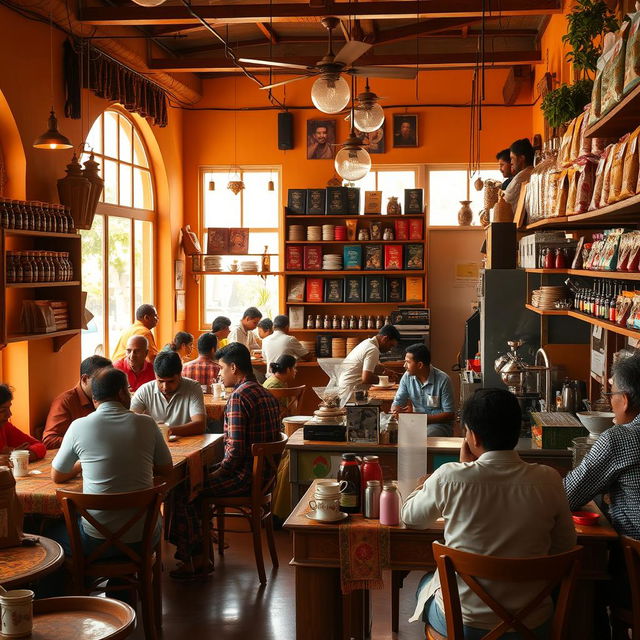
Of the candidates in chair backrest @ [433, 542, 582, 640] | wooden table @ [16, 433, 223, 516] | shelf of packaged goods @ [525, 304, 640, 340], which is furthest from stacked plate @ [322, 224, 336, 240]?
chair backrest @ [433, 542, 582, 640]

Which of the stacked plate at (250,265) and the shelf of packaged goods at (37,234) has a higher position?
the shelf of packaged goods at (37,234)

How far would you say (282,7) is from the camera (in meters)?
8.03

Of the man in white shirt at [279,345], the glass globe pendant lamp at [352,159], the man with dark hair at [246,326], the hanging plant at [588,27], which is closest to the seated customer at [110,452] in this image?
the glass globe pendant lamp at [352,159]

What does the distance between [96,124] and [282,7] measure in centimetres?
236

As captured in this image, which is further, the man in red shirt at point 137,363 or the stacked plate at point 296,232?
the stacked plate at point 296,232

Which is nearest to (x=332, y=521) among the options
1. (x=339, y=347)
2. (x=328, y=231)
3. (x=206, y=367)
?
(x=206, y=367)

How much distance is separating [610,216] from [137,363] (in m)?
4.27

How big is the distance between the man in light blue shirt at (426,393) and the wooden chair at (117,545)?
260 centimetres

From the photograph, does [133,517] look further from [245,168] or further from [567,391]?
[245,168]

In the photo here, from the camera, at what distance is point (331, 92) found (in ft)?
17.6

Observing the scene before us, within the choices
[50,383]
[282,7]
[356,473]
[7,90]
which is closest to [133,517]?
[356,473]

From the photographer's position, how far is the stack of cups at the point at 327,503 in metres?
3.63

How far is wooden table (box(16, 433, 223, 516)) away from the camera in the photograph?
436 cm

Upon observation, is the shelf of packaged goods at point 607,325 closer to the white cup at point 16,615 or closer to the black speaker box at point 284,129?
the white cup at point 16,615
